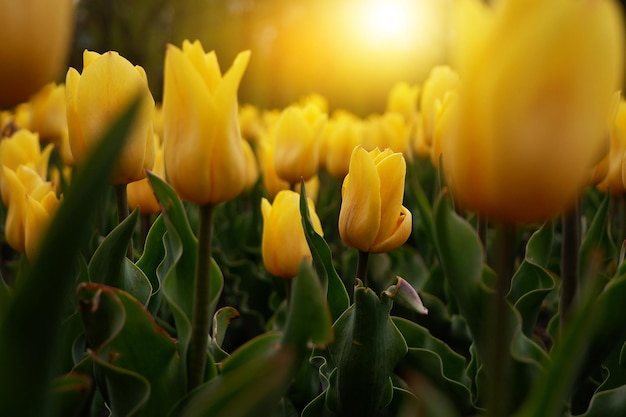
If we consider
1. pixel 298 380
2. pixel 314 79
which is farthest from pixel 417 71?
pixel 298 380

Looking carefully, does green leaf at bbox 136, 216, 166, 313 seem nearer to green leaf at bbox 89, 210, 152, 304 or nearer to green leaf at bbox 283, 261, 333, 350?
green leaf at bbox 89, 210, 152, 304

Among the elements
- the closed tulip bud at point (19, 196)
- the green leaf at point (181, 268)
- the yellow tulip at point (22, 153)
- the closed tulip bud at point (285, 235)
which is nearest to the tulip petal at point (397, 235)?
the closed tulip bud at point (285, 235)

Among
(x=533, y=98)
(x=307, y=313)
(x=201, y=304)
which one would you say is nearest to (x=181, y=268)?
(x=201, y=304)

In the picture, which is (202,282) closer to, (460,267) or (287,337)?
(287,337)

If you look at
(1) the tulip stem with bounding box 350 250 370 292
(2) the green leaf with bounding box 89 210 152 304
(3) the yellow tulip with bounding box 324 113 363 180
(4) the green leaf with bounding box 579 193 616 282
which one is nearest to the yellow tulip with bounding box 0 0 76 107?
(2) the green leaf with bounding box 89 210 152 304

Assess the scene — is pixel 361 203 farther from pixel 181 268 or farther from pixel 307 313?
pixel 307 313

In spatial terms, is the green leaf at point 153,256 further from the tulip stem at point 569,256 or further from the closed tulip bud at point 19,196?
the tulip stem at point 569,256
